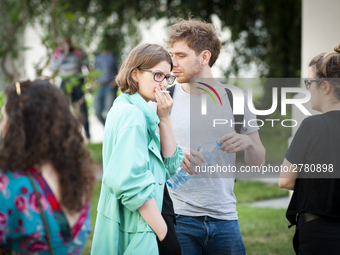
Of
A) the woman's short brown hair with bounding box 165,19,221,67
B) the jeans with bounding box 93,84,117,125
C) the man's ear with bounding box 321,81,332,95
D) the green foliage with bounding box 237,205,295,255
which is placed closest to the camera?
the man's ear with bounding box 321,81,332,95

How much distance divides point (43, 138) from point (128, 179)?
431 millimetres

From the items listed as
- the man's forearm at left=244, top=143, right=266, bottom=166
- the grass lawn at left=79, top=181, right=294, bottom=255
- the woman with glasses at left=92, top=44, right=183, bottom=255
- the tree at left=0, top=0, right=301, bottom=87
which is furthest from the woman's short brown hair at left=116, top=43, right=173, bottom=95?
the tree at left=0, top=0, right=301, bottom=87

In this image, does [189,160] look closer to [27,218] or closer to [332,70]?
[332,70]

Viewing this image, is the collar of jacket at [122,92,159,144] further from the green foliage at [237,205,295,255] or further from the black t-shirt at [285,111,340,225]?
the green foliage at [237,205,295,255]

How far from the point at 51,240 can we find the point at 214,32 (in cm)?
191

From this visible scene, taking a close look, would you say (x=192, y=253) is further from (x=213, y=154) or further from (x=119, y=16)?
(x=119, y=16)

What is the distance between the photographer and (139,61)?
88.6 inches

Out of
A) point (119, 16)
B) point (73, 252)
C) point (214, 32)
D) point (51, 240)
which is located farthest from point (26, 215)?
point (119, 16)

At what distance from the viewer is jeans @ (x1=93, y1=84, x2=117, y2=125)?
9.88 m

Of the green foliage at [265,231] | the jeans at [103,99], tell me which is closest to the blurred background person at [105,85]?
the jeans at [103,99]

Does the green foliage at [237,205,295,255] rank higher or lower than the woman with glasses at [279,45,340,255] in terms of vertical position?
lower

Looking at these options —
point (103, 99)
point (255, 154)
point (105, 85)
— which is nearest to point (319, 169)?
point (255, 154)

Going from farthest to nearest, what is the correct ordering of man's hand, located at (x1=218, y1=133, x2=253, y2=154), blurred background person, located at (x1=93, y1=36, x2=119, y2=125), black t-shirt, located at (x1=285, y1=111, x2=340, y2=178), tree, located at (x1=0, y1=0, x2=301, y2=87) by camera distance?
blurred background person, located at (x1=93, y1=36, x2=119, y2=125) → tree, located at (x1=0, y1=0, x2=301, y2=87) → man's hand, located at (x1=218, y1=133, x2=253, y2=154) → black t-shirt, located at (x1=285, y1=111, x2=340, y2=178)

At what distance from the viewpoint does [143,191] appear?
1.96m
